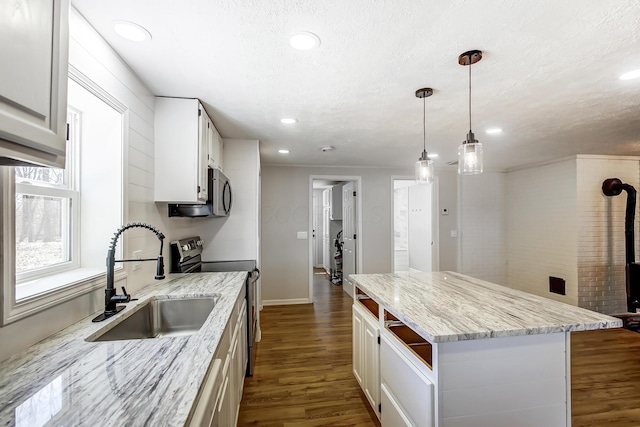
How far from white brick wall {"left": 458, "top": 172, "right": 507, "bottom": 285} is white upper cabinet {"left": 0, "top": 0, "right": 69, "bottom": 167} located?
5526 mm

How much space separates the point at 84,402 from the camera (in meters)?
0.76

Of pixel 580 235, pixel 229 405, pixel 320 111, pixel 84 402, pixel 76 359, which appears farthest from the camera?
pixel 580 235

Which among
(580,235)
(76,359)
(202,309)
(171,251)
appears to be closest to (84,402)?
(76,359)

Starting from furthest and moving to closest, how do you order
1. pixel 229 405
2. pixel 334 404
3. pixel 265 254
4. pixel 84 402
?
1. pixel 265 254
2. pixel 334 404
3. pixel 229 405
4. pixel 84 402

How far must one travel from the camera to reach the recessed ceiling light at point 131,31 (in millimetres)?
1326

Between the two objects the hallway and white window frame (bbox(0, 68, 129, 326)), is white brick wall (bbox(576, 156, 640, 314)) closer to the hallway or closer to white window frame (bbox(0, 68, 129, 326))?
the hallway

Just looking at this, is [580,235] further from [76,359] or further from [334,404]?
[76,359]

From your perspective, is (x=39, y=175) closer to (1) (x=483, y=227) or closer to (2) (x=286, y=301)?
(2) (x=286, y=301)

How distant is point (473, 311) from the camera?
57.9 inches

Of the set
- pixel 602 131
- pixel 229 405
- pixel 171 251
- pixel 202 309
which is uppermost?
pixel 602 131

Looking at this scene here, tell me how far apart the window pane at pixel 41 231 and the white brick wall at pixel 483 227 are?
5415 mm

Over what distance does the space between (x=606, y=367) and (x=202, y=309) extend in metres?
3.63

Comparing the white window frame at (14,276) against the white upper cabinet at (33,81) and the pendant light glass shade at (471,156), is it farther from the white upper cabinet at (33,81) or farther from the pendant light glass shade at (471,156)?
the pendant light glass shade at (471,156)

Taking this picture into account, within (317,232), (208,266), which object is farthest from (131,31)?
(317,232)
